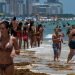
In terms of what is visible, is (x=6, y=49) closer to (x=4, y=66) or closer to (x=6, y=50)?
(x=6, y=50)

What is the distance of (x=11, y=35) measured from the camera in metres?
7.45

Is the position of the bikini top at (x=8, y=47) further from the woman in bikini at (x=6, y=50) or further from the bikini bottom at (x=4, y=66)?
the bikini bottom at (x=4, y=66)

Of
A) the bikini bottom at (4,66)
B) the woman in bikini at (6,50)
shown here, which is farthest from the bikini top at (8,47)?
the bikini bottom at (4,66)

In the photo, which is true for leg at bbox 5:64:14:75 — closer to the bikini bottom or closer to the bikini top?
the bikini bottom

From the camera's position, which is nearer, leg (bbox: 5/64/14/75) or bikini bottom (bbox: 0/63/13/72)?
leg (bbox: 5/64/14/75)

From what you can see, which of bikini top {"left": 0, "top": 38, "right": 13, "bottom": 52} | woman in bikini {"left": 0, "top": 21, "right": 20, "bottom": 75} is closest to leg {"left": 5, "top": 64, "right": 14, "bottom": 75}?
woman in bikini {"left": 0, "top": 21, "right": 20, "bottom": 75}

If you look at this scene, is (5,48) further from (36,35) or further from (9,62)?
(36,35)

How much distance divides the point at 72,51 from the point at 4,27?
643 cm

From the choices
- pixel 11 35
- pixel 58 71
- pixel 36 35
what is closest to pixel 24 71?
pixel 58 71

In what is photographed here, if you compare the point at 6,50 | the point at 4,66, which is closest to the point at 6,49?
the point at 6,50

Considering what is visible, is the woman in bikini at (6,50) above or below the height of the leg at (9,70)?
above

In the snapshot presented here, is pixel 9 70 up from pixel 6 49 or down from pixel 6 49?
down

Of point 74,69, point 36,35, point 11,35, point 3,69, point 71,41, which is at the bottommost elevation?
point 36,35

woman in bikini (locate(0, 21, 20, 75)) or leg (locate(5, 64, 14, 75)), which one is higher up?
woman in bikini (locate(0, 21, 20, 75))
